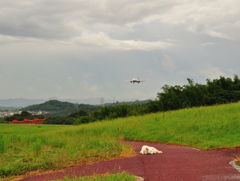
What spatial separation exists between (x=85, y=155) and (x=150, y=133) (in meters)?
9.28

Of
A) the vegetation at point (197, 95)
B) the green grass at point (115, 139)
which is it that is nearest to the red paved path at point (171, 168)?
the green grass at point (115, 139)

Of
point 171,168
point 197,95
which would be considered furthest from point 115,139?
point 197,95

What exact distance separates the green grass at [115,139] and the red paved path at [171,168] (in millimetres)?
1393

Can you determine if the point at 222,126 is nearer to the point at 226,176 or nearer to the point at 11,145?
the point at 226,176

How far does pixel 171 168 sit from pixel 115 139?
10499 millimetres

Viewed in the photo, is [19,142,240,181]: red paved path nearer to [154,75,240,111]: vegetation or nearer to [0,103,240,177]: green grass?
[0,103,240,177]: green grass

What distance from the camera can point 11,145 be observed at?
1811 cm

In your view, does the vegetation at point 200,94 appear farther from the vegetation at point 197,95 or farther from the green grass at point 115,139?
the green grass at point 115,139

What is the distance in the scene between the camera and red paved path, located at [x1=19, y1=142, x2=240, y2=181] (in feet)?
28.9

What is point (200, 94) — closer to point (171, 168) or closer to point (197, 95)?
point (197, 95)

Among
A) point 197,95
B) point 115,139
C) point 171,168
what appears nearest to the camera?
A: point 171,168

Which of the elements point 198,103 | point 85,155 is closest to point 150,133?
point 85,155

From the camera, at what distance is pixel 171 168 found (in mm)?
9945

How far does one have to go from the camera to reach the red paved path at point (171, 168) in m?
8.82
